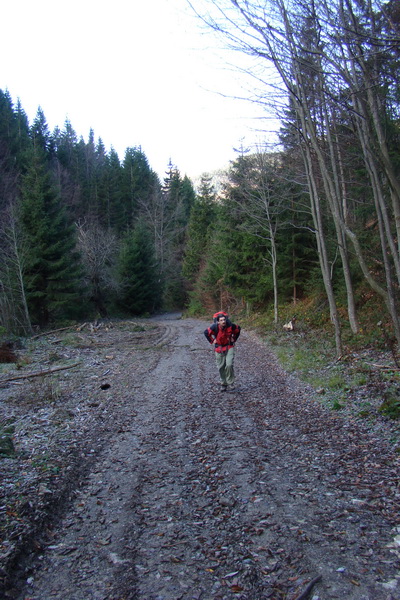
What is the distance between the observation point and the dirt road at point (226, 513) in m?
2.94

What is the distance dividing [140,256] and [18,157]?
68.2ft

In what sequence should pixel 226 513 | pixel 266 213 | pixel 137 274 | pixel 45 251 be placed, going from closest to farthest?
pixel 226 513, pixel 266 213, pixel 45 251, pixel 137 274

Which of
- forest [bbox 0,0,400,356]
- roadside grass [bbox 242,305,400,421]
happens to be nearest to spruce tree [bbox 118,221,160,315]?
forest [bbox 0,0,400,356]

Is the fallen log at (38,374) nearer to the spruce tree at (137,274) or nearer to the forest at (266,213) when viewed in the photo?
the forest at (266,213)

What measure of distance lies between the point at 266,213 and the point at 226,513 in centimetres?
1910

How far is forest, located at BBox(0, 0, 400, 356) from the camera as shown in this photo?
774cm

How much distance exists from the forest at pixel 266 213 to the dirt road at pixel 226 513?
4.79 metres

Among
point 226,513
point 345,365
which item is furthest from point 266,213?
point 226,513

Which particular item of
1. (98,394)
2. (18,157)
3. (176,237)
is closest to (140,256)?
(176,237)

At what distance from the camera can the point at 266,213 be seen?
21297 mm

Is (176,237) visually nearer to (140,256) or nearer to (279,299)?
(140,256)

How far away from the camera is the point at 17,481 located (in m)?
4.64

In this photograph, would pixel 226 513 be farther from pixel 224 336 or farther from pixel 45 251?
pixel 45 251

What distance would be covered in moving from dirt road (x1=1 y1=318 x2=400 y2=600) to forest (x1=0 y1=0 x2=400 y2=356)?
479 cm
